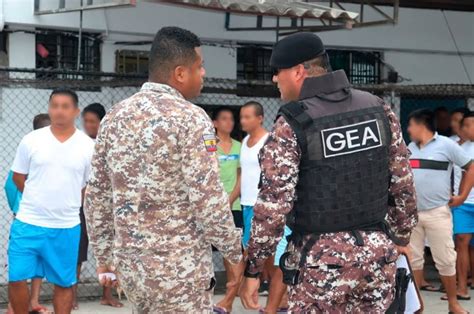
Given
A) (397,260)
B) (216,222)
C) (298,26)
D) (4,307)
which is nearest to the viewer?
(216,222)

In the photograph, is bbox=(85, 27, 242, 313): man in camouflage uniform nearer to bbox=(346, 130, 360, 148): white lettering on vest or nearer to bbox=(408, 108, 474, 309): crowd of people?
bbox=(346, 130, 360, 148): white lettering on vest

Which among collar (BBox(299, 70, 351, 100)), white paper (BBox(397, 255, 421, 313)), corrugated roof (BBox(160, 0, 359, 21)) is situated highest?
corrugated roof (BBox(160, 0, 359, 21))

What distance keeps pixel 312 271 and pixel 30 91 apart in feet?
17.1

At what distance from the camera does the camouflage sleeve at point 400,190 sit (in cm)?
406

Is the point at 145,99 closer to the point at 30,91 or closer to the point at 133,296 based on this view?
the point at 133,296

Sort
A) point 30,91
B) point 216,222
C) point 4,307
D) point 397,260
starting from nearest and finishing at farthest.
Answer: point 216,222
point 397,260
point 4,307
point 30,91

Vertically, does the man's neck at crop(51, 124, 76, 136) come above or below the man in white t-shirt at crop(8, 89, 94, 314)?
above

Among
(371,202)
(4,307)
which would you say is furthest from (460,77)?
(371,202)

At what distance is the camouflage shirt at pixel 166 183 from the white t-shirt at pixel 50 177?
224 cm

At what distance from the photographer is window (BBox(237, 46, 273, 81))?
9.61 metres

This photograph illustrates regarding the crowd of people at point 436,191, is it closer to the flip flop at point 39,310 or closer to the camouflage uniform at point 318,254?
the flip flop at point 39,310

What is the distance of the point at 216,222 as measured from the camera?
371cm

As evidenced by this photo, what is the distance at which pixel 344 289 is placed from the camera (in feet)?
12.5

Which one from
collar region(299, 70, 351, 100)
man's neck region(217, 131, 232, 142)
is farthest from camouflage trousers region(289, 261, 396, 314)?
man's neck region(217, 131, 232, 142)
